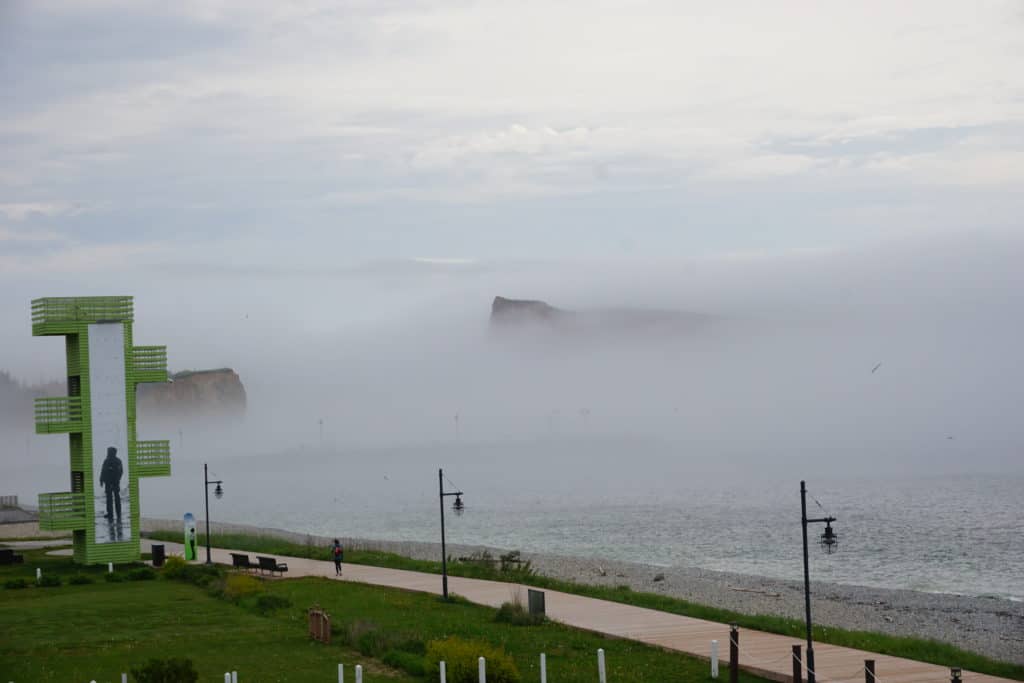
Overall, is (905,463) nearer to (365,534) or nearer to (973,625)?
(365,534)

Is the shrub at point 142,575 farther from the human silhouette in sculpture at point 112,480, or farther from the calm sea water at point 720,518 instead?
the calm sea water at point 720,518

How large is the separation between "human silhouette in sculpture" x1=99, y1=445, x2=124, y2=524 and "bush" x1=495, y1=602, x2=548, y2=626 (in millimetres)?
23355

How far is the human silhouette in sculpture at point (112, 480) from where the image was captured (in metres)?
46.2

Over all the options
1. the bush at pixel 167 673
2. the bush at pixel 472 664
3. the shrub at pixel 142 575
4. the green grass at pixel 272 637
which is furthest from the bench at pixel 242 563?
the bush at pixel 167 673

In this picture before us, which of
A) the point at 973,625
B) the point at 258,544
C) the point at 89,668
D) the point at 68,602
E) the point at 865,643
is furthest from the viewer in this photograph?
the point at 258,544

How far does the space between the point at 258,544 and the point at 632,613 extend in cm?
3009

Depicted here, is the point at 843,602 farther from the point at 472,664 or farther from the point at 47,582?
the point at 47,582

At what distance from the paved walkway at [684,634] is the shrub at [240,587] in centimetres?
366

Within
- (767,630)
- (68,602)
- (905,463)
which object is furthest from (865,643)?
(905,463)

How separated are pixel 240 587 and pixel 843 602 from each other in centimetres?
2246

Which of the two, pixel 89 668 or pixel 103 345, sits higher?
pixel 103 345

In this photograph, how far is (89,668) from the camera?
76.1 feet

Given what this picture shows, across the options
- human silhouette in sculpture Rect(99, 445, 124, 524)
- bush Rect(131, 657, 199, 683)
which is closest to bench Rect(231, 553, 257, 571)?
human silhouette in sculpture Rect(99, 445, 124, 524)

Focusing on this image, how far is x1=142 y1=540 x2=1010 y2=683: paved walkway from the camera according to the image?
70.3ft
